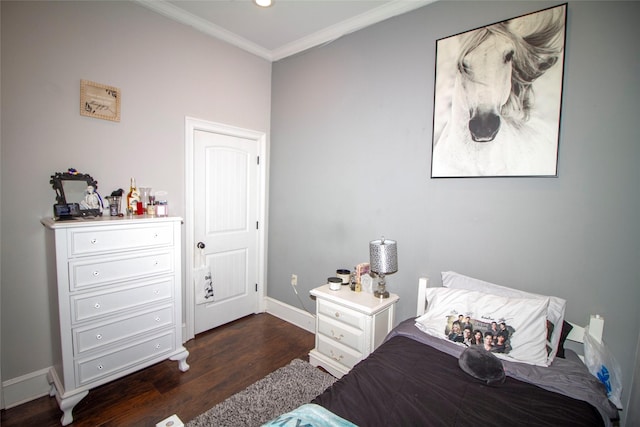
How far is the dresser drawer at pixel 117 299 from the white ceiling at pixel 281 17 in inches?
86.4

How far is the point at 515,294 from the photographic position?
1.78m

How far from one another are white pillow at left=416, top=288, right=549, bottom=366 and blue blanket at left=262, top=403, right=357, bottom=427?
907 millimetres

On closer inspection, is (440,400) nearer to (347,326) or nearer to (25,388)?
(347,326)

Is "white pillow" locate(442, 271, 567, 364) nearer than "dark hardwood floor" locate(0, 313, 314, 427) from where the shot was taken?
Yes

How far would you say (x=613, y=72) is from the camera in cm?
160

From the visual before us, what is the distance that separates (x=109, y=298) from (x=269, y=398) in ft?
4.14

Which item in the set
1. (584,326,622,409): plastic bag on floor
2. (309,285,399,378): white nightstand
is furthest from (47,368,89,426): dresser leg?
(584,326,622,409): plastic bag on floor

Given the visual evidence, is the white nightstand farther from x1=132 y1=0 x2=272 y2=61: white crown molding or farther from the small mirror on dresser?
x1=132 y1=0 x2=272 y2=61: white crown molding

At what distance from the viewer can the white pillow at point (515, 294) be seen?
1610 mm

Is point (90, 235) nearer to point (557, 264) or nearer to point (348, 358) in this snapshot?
point (348, 358)

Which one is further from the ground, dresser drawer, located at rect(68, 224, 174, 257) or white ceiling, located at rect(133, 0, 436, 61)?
white ceiling, located at rect(133, 0, 436, 61)

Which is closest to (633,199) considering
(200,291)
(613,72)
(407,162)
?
(613,72)

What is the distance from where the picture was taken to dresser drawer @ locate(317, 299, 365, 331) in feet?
6.98

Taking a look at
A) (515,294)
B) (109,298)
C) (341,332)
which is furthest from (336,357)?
(109,298)
